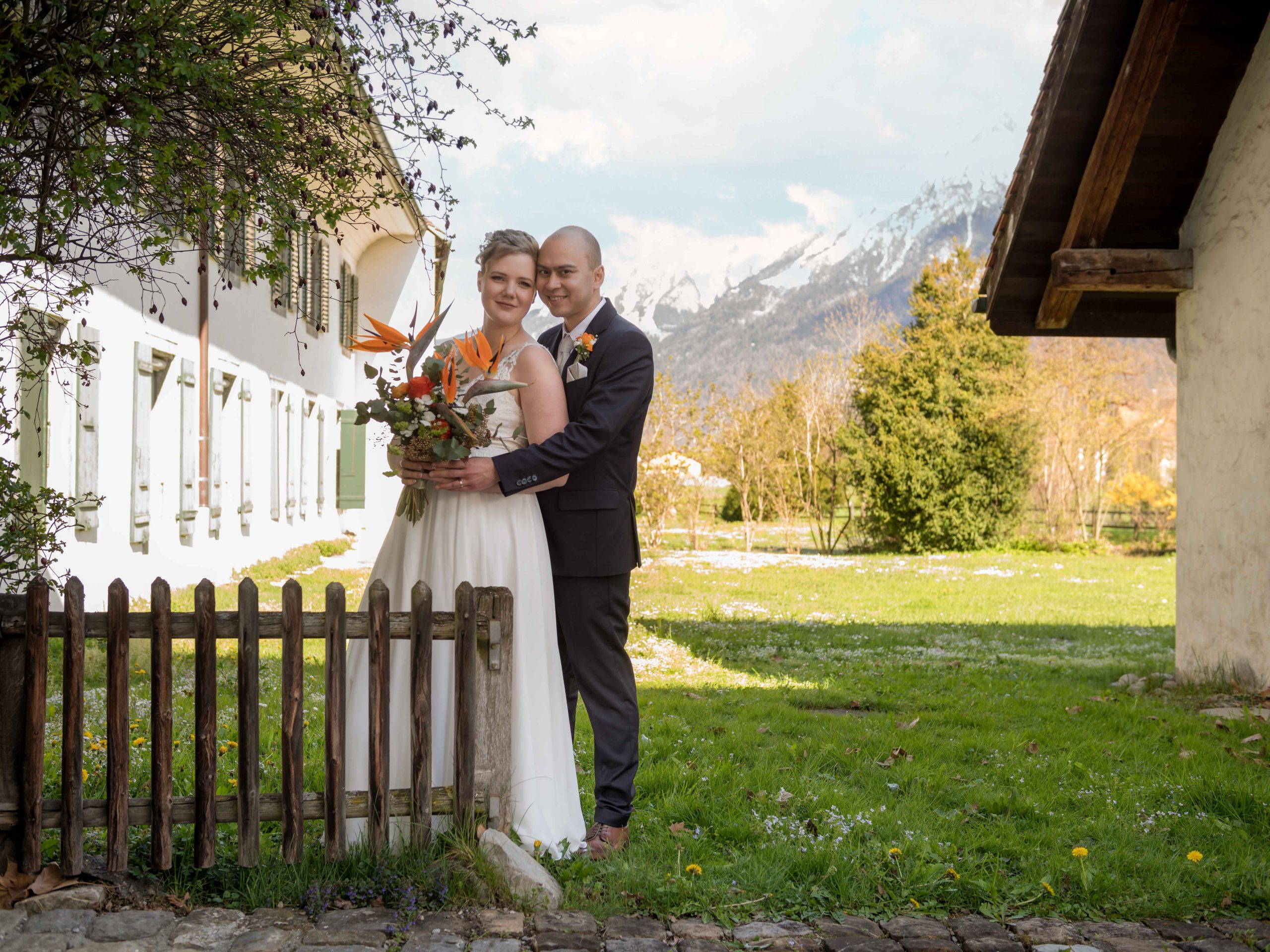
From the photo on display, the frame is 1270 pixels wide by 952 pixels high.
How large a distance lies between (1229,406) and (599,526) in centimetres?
503

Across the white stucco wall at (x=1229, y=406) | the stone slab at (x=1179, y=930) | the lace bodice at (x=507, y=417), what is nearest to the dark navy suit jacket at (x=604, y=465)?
the lace bodice at (x=507, y=417)

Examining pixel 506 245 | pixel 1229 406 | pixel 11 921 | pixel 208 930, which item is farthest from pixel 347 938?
pixel 1229 406

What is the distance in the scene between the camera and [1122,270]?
24.1ft

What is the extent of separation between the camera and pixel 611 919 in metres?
3.29

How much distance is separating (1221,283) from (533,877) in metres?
6.00

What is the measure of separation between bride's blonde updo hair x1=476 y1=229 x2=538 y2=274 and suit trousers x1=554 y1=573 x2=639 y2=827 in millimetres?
1099

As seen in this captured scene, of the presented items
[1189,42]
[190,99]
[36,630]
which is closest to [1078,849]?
[36,630]

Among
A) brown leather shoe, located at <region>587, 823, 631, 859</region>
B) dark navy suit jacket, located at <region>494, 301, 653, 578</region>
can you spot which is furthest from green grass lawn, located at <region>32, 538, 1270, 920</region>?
dark navy suit jacket, located at <region>494, 301, 653, 578</region>

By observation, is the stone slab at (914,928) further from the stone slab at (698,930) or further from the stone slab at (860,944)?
the stone slab at (698,930)

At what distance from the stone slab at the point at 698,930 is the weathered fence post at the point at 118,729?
64.4 inches

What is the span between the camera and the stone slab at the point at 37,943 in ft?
9.37

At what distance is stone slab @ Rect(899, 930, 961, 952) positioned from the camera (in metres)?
3.13

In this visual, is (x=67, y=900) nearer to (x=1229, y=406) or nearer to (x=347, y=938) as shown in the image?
(x=347, y=938)

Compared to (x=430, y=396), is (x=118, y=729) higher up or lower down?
lower down
